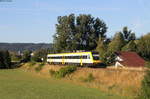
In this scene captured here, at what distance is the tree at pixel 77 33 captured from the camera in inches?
3445

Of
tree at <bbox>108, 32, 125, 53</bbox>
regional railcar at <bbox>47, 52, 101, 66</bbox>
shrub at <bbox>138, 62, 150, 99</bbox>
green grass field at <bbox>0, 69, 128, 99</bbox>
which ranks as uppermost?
tree at <bbox>108, 32, 125, 53</bbox>

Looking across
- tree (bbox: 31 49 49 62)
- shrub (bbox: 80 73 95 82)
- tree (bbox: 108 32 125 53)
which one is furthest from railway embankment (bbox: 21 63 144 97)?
tree (bbox: 31 49 49 62)

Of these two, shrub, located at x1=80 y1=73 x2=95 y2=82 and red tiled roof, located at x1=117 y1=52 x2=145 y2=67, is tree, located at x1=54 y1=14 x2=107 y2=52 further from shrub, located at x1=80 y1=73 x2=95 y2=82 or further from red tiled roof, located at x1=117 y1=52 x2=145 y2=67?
shrub, located at x1=80 y1=73 x2=95 y2=82

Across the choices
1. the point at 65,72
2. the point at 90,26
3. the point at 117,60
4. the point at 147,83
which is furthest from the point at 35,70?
the point at 147,83

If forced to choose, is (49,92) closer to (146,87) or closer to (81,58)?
(146,87)

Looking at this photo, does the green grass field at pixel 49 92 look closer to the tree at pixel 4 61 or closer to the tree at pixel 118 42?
the tree at pixel 118 42

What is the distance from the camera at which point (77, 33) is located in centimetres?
8975

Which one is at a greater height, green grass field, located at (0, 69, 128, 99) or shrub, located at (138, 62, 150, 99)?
shrub, located at (138, 62, 150, 99)

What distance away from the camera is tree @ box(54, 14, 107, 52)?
87.5 meters

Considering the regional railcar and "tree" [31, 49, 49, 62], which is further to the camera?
"tree" [31, 49, 49, 62]

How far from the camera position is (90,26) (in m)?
93.2

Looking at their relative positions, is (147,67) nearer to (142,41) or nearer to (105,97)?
(105,97)

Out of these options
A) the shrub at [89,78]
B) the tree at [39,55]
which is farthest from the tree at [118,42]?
the shrub at [89,78]

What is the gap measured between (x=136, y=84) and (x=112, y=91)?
2.24 metres
